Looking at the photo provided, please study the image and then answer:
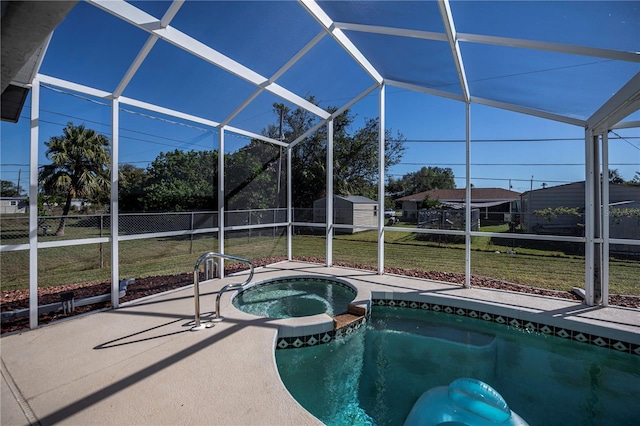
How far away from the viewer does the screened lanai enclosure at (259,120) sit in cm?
298

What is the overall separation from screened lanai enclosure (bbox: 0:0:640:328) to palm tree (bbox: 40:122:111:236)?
2cm

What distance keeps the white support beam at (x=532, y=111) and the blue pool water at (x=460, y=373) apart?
2946 mm

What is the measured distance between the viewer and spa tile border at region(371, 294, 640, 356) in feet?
11.1

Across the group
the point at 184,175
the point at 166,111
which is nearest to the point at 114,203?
the point at 184,175

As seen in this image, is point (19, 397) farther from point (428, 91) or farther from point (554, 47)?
point (428, 91)

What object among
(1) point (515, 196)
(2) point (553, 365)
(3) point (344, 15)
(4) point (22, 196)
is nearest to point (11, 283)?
(4) point (22, 196)

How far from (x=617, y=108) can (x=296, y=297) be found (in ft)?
16.2

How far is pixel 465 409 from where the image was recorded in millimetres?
2225

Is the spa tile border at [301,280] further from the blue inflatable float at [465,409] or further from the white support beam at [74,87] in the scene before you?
the white support beam at [74,87]

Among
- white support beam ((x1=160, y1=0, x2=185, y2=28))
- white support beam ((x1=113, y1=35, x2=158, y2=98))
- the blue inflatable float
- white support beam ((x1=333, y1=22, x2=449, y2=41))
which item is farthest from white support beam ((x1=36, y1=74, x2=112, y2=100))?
the blue inflatable float

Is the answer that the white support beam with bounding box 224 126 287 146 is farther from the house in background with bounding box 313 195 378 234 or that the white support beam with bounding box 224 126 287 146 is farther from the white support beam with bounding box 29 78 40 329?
the white support beam with bounding box 29 78 40 329

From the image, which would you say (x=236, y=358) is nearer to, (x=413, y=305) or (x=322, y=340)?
(x=322, y=340)

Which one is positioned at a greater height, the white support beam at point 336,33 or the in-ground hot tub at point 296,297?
the white support beam at point 336,33

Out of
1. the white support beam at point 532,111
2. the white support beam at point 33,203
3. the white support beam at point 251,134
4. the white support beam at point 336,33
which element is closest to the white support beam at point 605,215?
the white support beam at point 532,111
